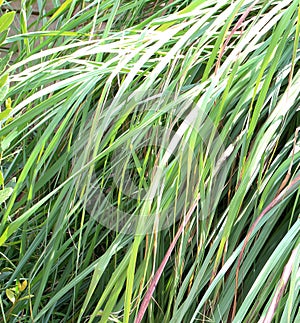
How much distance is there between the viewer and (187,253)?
1065mm

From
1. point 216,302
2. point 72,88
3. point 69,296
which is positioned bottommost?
point 69,296

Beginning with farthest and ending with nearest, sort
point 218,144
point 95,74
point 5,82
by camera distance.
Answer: point 95,74 → point 218,144 → point 5,82

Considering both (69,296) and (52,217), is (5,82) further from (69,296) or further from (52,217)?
(69,296)

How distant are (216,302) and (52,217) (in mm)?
317

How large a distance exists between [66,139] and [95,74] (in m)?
0.24

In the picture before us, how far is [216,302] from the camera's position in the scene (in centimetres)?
96

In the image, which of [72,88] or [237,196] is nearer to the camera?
[237,196]

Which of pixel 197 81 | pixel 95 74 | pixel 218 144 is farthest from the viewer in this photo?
pixel 197 81

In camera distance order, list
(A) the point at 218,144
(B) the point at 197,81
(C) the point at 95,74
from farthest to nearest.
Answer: (B) the point at 197,81 < (C) the point at 95,74 < (A) the point at 218,144

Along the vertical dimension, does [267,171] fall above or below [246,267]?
above

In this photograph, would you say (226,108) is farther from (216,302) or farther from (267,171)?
(216,302)

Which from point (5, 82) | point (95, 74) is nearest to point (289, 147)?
point (95, 74)

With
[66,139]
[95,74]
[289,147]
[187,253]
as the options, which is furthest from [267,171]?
[66,139]

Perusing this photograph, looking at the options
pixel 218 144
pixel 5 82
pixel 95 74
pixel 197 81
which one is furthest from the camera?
pixel 197 81
